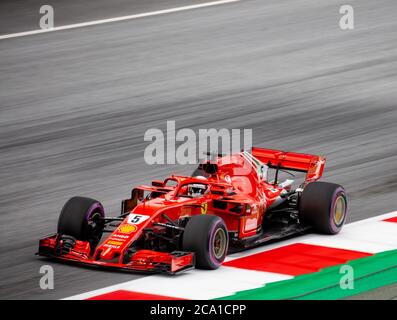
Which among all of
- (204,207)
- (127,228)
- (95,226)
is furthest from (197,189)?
(95,226)

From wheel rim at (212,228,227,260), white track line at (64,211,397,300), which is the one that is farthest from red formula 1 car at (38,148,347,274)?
white track line at (64,211,397,300)

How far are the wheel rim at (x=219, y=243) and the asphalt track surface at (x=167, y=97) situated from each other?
38.9 inches

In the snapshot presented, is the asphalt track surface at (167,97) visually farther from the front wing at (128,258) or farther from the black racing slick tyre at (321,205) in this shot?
the black racing slick tyre at (321,205)

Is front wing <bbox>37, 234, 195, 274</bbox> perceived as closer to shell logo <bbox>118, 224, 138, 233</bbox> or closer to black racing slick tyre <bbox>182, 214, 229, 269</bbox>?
black racing slick tyre <bbox>182, 214, 229, 269</bbox>

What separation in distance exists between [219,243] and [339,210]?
203cm

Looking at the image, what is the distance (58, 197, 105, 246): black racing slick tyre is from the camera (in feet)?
41.5

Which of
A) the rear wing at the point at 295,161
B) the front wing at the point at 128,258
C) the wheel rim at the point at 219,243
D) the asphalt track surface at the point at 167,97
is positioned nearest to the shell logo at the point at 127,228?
the front wing at the point at 128,258

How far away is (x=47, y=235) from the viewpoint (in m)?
13.9

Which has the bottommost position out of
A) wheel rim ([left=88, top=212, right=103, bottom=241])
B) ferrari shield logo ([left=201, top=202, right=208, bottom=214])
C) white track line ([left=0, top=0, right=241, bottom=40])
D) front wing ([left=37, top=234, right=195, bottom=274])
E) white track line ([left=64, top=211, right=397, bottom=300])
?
white track line ([left=64, top=211, right=397, bottom=300])

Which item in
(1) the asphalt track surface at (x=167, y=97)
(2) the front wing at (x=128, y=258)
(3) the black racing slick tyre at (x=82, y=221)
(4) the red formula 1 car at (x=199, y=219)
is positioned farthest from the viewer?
(1) the asphalt track surface at (x=167, y=97)

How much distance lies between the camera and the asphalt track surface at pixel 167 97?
51.3ft

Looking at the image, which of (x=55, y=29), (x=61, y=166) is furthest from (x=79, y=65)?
(x=61, y=166)

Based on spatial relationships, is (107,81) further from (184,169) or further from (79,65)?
(184,169)

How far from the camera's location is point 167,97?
21797 millimetres
